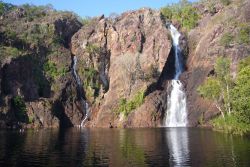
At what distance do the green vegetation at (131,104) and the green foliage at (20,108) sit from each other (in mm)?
28772

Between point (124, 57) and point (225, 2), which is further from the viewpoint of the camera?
point (225, 2)

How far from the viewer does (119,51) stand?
458 feet

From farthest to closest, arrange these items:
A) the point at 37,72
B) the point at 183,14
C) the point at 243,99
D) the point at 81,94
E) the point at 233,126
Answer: the point at 183,14 < the point at 37,72 < the point at 81,94 < the point at 233,126 < the point at 243,99

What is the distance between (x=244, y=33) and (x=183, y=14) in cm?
3366

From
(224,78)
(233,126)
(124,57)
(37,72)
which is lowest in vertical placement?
(233,126)

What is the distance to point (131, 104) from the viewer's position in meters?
124

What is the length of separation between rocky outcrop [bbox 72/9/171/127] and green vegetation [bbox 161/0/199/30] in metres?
10.5

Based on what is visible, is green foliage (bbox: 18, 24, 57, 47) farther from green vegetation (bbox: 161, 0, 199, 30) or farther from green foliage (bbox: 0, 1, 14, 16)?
green vegetation (bbox: 161, 0, 199, 30)

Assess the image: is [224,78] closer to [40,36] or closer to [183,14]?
[183,14]

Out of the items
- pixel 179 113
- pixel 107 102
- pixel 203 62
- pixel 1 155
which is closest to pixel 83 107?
pixel 107 102

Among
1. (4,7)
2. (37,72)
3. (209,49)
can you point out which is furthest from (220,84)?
(4,7)

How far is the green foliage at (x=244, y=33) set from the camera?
392ft

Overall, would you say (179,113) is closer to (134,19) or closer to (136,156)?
(134,19)

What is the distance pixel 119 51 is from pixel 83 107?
2401 centimetres
